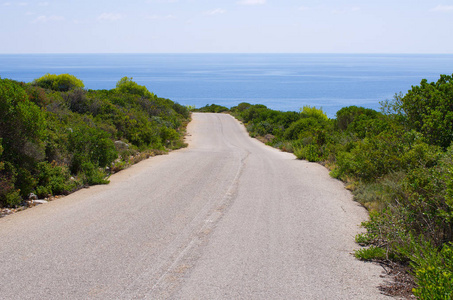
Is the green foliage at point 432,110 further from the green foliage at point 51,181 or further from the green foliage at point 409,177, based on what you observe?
the green foliage at point 51,181

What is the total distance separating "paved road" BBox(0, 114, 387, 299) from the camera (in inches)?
190

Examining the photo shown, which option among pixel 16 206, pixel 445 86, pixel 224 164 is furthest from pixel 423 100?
pixel 16 206

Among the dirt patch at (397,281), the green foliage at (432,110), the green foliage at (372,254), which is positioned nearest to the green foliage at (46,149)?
the green foliage at (372,254)

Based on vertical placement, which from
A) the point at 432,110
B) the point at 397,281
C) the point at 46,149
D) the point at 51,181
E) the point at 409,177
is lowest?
the point at 51,181

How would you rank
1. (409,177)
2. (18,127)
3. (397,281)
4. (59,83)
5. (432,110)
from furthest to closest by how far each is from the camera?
(59,83) → (432,110) → (18,127) → (409,177) → (397,281)

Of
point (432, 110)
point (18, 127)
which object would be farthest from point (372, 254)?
point (18, 127)

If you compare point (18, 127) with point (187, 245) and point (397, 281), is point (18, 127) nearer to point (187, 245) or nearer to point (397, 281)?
point (187, 245)

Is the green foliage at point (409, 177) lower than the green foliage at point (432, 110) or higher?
lower

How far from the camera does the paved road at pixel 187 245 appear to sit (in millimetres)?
4832

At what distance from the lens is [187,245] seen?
21.0ft

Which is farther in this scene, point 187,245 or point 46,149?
point 46,149

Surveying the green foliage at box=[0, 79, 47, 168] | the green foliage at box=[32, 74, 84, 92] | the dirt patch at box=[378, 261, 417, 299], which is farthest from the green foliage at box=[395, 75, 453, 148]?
the green foliage at box=[32, 74, 84, 92]

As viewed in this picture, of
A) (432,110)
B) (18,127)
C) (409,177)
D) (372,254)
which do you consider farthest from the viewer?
(432,110)

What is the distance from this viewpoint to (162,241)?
260 inches
